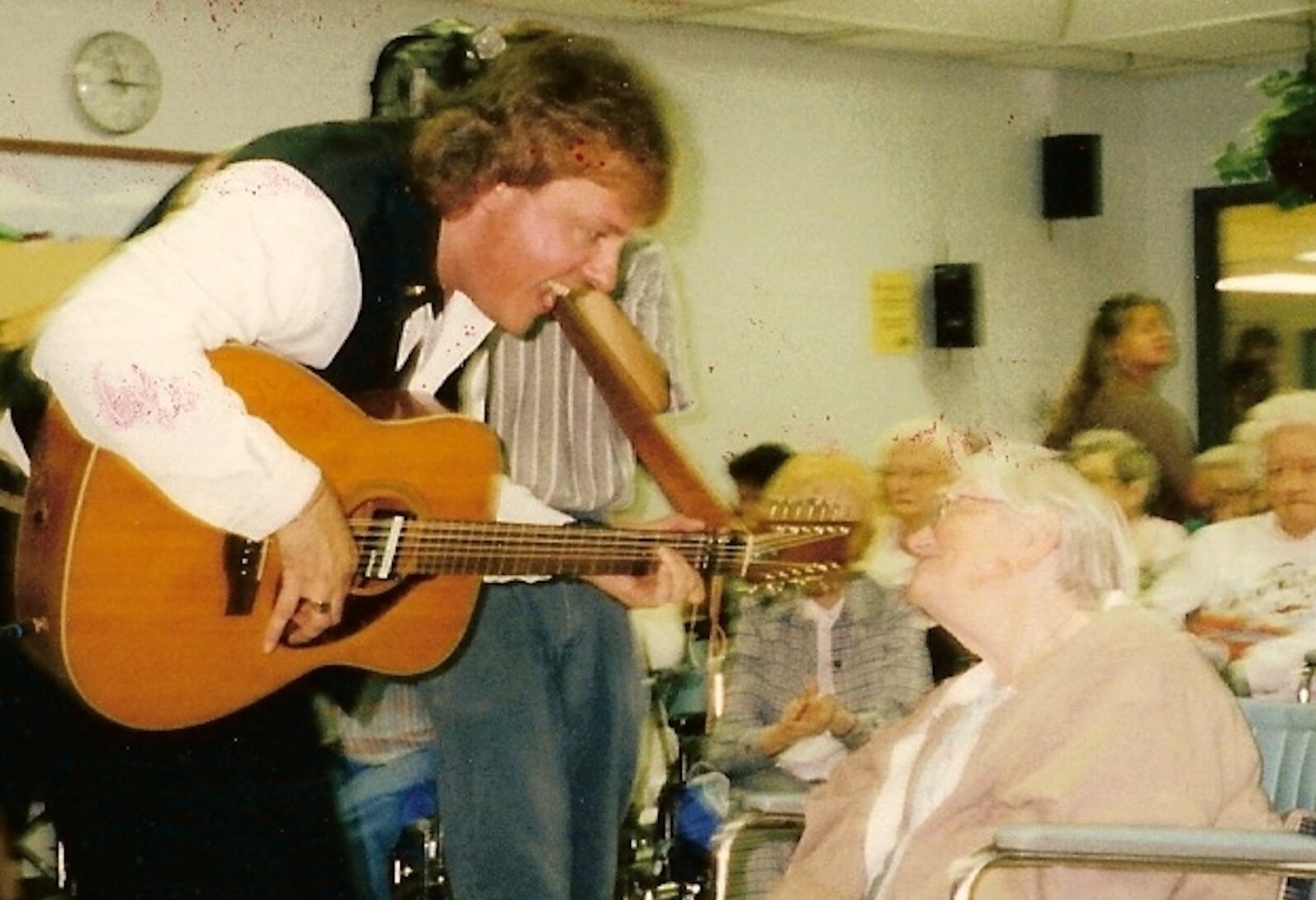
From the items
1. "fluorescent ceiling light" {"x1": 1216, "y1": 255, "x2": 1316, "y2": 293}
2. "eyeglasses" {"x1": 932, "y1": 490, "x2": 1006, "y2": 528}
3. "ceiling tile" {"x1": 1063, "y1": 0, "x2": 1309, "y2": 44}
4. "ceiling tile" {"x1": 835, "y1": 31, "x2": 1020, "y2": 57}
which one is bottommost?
"eyeglasses" {"x1": 932, "y1": 490, "x2": 1006, "y2": 528}

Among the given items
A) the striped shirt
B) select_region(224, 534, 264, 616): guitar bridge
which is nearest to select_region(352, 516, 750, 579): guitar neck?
select_region(224, 534, 264, 616): guitar bridge

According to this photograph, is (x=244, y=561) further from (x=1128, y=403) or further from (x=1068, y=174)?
(x=1068, y=174)

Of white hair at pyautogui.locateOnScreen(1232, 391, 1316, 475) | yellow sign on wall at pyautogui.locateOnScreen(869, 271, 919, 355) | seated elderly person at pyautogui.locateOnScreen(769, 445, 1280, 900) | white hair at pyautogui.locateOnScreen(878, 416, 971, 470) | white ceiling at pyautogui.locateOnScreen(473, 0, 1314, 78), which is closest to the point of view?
seated elderly person at pyautogui.locateOnScreen(769, 445, 1280, 900)

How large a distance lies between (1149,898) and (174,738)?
114 centimetres

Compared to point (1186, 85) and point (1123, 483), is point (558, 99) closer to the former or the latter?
point (1123, 483)

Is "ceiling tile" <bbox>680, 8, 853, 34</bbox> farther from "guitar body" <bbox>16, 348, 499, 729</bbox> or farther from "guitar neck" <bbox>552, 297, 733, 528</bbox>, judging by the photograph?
"guitar body" <bbox>16, 348, 499, 729</bbox>

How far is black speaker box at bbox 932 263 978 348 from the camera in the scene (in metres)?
5.03

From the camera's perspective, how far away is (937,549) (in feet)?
8.23

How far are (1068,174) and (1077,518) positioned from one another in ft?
9.53

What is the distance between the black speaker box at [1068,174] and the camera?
5160 millimetres

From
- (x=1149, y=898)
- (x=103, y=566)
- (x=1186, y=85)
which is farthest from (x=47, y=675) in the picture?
(x=1186, y=85)

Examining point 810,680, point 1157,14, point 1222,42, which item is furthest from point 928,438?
point 1222,42

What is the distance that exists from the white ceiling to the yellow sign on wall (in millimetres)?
573

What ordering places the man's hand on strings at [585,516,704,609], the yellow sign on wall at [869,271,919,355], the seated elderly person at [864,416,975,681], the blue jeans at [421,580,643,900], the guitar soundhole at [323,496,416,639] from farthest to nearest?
the yellow sign on wall at [869,271,919,355] → the seated elderly person at [864,416,975,681] → the blue jeans at [421,580,643,900] → the man's hand on strings at [585,516,704,609] → the guitar soundhole at [323,496,416,639]
